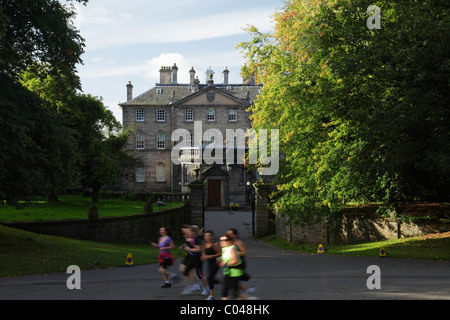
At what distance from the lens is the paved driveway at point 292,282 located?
10922 mm

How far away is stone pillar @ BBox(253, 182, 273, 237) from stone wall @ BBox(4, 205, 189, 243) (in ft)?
21.0

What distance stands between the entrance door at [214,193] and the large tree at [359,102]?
2853cm

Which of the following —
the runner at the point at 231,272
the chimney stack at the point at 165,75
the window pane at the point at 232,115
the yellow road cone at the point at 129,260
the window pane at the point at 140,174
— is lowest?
the yellow road cone at the point at 129,260

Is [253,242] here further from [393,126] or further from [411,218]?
[393,126]

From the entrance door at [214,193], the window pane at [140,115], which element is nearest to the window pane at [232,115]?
the window pane at [140,115]

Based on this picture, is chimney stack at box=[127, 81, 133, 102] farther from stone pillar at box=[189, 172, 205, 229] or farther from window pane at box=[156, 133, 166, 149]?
stone pillar at box=[189, 172, 205, 229]

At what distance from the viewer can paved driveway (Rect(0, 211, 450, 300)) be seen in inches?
430

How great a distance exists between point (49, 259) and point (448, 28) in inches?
636

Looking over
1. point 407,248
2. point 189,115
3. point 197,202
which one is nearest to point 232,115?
point 189,115

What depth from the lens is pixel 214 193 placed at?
55.2 metres

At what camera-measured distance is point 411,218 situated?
74.4 ft

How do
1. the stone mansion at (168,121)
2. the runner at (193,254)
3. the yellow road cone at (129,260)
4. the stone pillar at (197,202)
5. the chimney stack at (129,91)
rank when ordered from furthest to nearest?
the chimney stack at (129,91) → the stone mansion at (168,121) → the stone pillar at (197,202) → the yellow road cone at (129,260) → the runner at (193,254)

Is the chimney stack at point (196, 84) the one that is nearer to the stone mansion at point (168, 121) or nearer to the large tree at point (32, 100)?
the stone mansion at point (168, 121)

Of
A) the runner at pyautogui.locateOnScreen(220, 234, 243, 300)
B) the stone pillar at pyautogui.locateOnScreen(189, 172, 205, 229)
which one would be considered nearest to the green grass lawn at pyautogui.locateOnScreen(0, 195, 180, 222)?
the stone pillar at pyautogui.locateOnScreen(189, 172, 205, 229)
